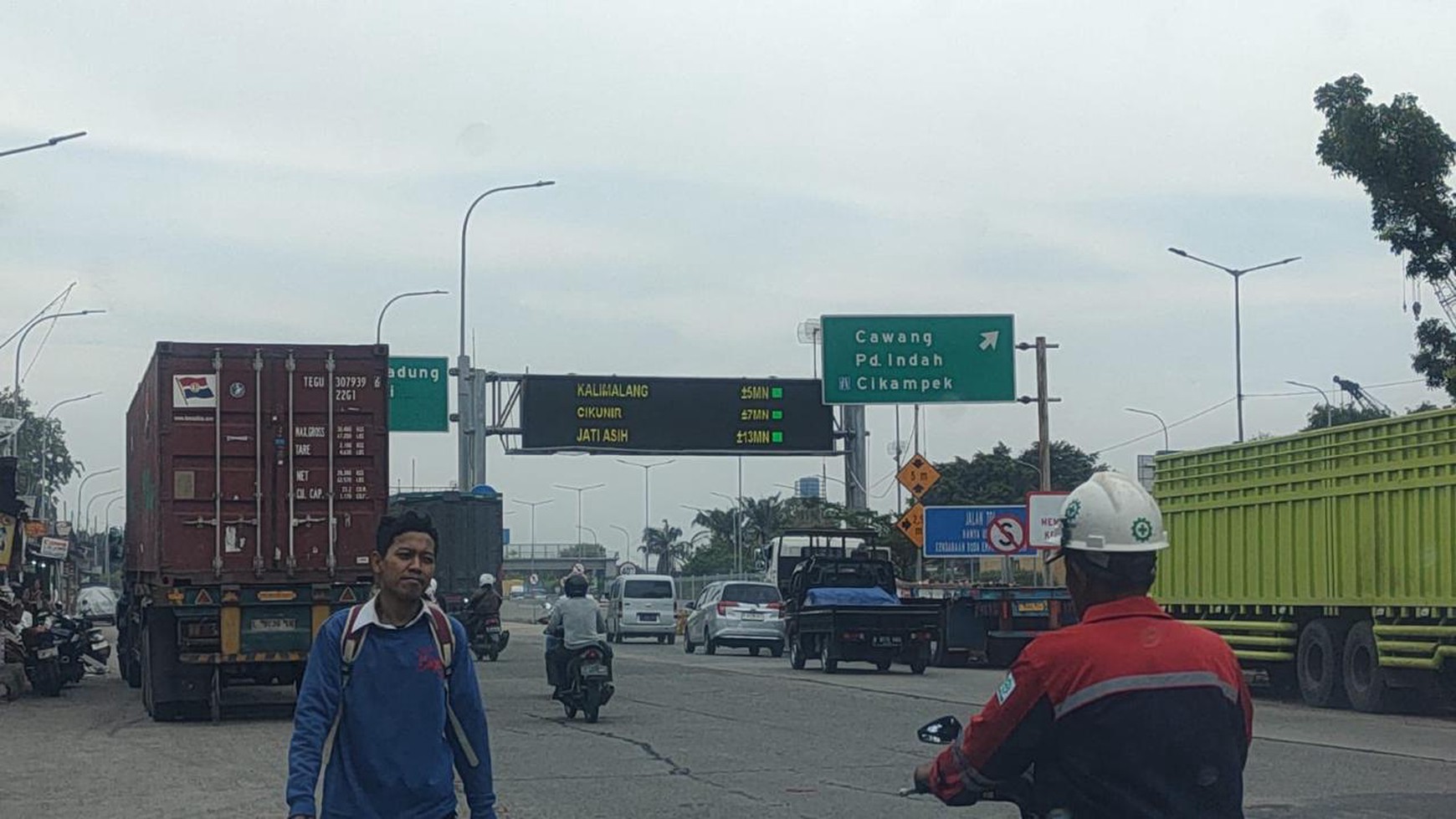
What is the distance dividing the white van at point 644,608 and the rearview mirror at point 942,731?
4393 centimetres

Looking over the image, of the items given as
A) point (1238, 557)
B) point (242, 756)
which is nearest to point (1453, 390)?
point (1238, 557)

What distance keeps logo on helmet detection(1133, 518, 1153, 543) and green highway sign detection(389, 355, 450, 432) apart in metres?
39.7

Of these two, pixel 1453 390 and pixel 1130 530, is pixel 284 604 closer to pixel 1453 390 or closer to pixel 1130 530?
pixel 1130 530

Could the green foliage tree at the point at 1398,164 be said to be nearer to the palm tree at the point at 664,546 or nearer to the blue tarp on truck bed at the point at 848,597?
the blue tarp on truck bed at the point at 848,597

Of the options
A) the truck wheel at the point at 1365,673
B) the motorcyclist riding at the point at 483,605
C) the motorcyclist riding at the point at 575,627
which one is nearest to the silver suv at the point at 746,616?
the motorcyclist riding at the point at 483,605

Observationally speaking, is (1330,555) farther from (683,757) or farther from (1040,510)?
(683,757)

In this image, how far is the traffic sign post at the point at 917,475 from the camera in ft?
113

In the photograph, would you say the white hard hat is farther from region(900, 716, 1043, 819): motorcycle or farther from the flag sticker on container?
the flag sticker on container

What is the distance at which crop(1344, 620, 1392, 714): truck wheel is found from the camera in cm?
2125

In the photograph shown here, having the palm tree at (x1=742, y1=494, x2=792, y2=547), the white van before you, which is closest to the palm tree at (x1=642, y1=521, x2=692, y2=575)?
the palm tree at (x1=742, y1=494, x2=792, y2=547)

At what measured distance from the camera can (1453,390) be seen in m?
28.1

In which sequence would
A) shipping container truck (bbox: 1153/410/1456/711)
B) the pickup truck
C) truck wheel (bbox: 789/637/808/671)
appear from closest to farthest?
shipping container truck (bbox: 1153/410/1456/711)
the pickup truck
truck wheel (bbox: 789/637/808/671)

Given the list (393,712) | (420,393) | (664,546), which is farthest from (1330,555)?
(664,546)

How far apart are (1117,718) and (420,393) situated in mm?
40243
